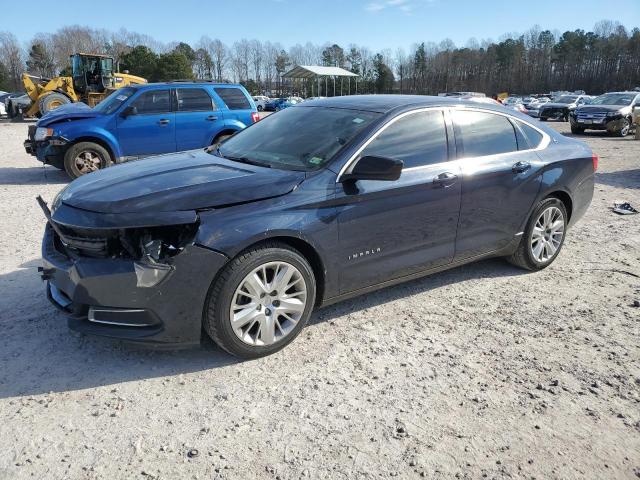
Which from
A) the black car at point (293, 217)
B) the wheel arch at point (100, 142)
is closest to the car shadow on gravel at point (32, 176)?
the wheel arch at point (100, 142)

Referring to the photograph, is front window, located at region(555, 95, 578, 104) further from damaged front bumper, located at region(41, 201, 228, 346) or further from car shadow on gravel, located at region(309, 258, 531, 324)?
damaged front bumper, located at region(41, 201, 228, 346)

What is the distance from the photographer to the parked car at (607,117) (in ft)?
64.5

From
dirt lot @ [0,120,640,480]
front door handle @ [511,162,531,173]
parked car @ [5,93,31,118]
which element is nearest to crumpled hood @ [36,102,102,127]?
dirt lot @ [0,120,640,480]

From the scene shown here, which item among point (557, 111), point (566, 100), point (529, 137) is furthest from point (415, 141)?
point (566, 100)

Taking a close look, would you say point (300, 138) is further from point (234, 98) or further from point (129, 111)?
point (234, 98)

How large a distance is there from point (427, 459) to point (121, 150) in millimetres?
8416

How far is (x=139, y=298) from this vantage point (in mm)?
2928

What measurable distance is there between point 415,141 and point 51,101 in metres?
23.0

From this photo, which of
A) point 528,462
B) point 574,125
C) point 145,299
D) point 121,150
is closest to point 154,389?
point 145,299

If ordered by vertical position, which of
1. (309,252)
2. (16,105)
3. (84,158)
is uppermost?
(16,105)

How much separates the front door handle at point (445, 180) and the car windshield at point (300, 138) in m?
0.68

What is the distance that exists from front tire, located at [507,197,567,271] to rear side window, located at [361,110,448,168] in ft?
4.34

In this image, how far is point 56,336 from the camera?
3559mm

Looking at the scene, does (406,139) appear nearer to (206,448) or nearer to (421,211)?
(421,211)
